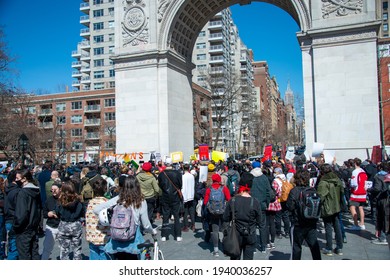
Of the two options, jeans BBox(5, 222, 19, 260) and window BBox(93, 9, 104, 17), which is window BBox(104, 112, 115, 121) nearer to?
window BBox(93, 9, 104, 17)

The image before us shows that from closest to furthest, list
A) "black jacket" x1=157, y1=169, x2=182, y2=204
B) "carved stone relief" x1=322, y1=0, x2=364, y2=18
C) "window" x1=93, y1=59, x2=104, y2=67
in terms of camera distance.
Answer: "black jacket" x1=157, y1=169, x2=182, y2=204, "carved stone relief" x1=322, y1=0, x2=364, y2=18, "window" x1=93, y1=59, x2=104, y2=67

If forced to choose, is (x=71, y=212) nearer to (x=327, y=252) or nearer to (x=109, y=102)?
(x=327, y=252)

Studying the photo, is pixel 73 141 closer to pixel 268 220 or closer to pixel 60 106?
pixel 60 106

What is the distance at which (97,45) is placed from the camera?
2874 inches

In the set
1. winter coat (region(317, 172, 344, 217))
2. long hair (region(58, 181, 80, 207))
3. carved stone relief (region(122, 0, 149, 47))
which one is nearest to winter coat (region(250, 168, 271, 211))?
winter coat (region(317, 172, 344, 217))

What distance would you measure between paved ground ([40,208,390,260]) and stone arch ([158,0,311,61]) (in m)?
13.3

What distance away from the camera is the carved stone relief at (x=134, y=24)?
22359 mm

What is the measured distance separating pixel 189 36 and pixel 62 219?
825 inches

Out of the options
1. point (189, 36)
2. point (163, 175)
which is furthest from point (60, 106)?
point (163, 175)

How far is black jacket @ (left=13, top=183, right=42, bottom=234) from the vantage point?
20.6 ft

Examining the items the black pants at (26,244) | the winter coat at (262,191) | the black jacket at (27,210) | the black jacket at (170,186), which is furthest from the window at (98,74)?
the black pants at (26,244)

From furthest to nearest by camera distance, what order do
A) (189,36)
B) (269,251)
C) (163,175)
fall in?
(189,36) < (163,175) < (269,251)

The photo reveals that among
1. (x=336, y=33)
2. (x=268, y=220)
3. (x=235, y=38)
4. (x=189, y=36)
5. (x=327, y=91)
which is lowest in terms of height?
(x=268, y=220)
